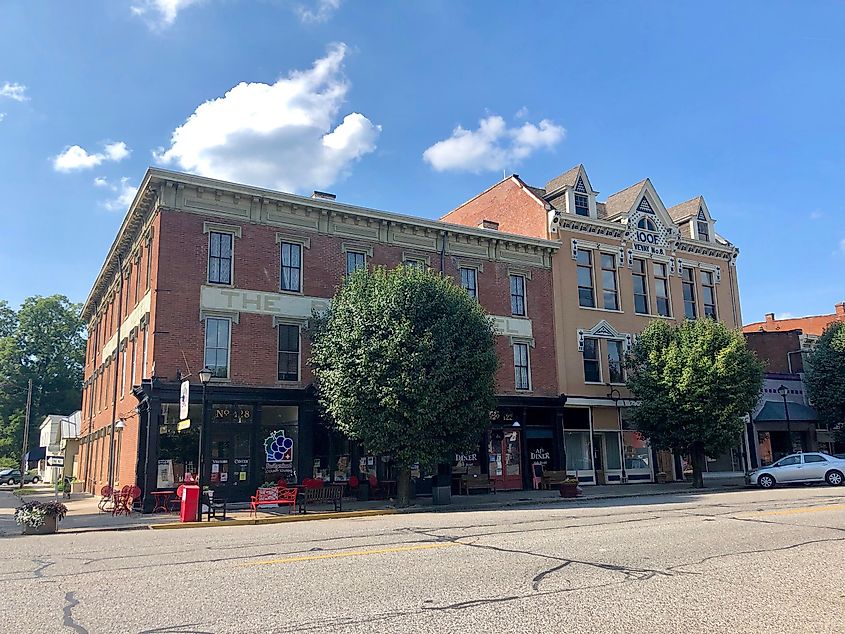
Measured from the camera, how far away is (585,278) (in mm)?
32844

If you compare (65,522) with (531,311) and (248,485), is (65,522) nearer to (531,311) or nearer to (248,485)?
(248,485)

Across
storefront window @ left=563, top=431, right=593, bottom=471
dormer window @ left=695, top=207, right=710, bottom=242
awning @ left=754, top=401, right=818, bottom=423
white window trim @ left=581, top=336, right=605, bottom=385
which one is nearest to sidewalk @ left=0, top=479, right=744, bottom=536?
storefront window @ left=563, top=431, right=593, bottom=471

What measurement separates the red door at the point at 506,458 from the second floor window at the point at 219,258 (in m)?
12.1

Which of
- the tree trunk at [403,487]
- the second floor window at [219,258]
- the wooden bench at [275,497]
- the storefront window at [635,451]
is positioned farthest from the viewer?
the storefront window at [635,451]

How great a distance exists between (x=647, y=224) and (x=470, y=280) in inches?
426

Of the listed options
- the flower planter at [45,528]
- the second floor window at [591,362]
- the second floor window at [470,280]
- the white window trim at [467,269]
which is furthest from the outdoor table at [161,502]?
the second floor window at [591,362]

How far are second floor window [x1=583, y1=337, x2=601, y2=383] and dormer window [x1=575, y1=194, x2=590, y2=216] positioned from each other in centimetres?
596

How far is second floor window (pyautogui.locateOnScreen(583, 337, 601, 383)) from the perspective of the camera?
31.9 metres

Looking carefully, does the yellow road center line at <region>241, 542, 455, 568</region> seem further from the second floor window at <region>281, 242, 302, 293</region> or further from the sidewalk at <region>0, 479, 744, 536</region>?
the second floor window at <region>281, 242, 302, 293</region>

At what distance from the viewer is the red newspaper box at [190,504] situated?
18891mm

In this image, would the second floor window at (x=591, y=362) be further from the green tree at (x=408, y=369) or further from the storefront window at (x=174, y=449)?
the storefront window at (x=174, y=449)

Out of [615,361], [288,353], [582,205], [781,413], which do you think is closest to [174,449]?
[288,353]

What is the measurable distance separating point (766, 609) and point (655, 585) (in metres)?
1.38

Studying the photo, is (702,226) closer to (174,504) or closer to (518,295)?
(518,295)
